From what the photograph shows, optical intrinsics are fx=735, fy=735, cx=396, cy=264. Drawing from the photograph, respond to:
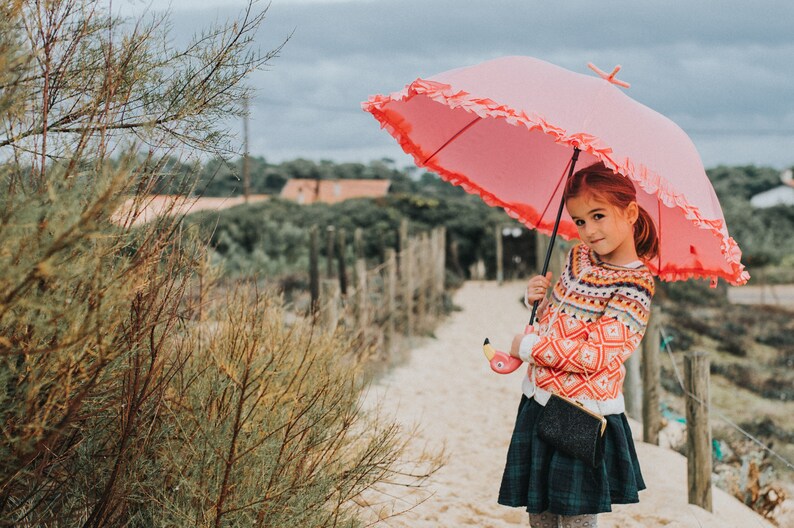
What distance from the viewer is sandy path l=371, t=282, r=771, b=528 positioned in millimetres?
3965

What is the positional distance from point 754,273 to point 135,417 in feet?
94.1

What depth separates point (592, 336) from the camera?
8.36 ft

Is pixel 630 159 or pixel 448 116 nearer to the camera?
pixel 630 159

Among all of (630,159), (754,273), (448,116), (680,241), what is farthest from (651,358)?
(754,273)

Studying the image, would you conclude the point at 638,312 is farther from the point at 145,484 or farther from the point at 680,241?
the point at 145,484

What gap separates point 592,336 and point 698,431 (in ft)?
6.87

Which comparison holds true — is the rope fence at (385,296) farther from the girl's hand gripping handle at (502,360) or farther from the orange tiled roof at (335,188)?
the orange tiled roof at (335,188)

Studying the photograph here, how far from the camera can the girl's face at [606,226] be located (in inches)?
105

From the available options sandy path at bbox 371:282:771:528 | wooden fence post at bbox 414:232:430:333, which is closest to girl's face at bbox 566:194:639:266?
sandy path at bbox 371:282:771:528

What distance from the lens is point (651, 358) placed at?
5.52 meters

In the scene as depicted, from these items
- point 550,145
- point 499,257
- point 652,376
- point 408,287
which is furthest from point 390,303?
point 499,257

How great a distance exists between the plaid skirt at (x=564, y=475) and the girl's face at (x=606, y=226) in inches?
23.4

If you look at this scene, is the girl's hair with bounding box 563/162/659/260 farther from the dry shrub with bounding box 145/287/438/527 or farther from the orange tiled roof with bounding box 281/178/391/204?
the orange tiled roof with bounding box 281/178/391/204

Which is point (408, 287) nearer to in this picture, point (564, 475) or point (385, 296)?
point (385, 296)
